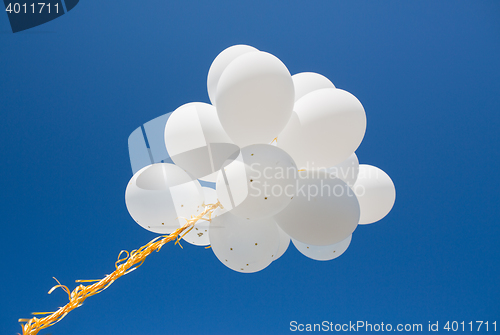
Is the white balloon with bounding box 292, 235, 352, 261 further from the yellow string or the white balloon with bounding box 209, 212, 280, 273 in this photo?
the yellow string

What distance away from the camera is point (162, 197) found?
696 mm

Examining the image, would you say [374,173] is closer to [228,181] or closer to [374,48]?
[228,181]

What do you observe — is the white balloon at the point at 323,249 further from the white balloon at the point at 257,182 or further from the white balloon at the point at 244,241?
the white balloon at the point at 257,182

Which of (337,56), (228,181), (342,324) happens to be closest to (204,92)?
(337,56)

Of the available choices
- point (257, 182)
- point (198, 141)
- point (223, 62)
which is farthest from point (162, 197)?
point (223, 62)

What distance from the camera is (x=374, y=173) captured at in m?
0.85

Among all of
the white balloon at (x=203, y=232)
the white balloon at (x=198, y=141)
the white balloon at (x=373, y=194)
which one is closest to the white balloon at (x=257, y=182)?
the white balloon at (x=198, y=141)

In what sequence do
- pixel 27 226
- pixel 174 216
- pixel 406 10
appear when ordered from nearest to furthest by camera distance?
1. pixel 174 216
2. pixel 406 10
3. pixel 27 226

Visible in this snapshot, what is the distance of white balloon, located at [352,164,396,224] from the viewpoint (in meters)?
0.81

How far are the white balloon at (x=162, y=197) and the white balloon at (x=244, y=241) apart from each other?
0.09 m

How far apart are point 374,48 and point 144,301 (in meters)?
1.80

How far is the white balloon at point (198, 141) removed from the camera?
26.8 inches

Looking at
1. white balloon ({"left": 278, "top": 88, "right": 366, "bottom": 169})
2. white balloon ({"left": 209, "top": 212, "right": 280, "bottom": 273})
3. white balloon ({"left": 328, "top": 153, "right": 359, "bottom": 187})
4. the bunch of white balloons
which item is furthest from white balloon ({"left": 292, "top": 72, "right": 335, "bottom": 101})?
white balloon ({"left": 209, "top": 212, "right": 280, "bottom": 273})

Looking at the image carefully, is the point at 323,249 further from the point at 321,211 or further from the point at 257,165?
the point at 257,165
